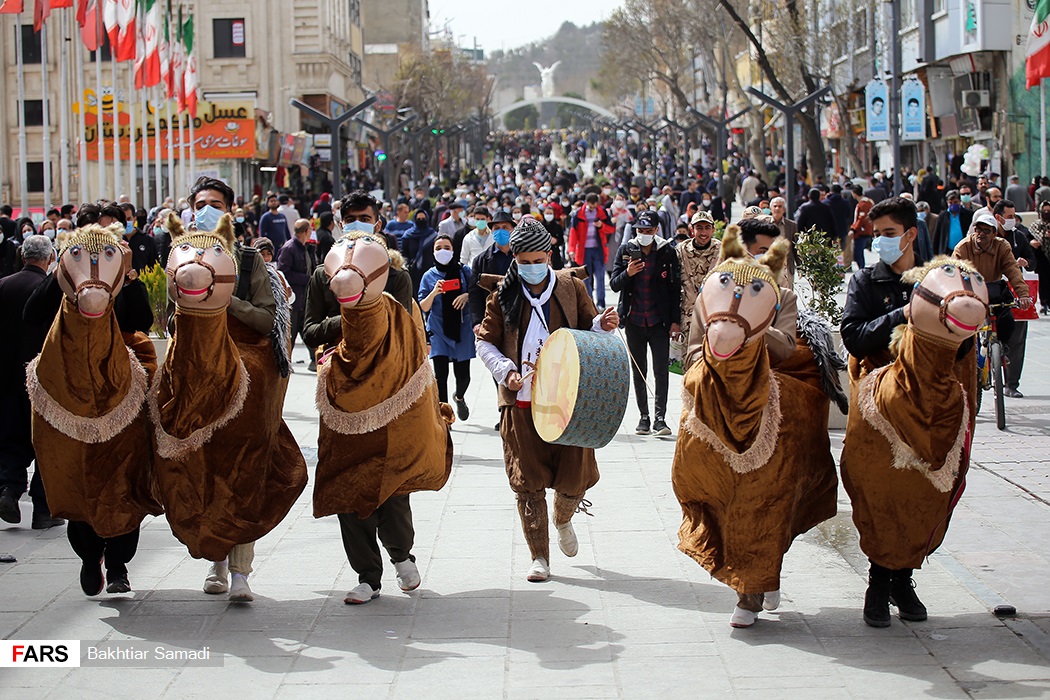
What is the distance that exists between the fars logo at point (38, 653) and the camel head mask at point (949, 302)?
3816mm

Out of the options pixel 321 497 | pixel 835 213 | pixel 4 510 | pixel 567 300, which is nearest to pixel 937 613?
pixel 567 300

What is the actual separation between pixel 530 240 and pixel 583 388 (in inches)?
38.7

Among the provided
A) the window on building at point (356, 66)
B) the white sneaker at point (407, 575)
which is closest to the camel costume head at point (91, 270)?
the white sneaker at point (407, 575)

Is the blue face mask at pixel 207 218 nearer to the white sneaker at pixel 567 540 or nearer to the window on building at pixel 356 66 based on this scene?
the white sneaker at pixel 567 540

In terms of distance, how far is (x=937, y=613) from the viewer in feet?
21.9

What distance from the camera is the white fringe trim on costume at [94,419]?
6789mm

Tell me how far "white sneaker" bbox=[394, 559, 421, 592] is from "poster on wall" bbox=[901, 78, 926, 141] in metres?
27.5

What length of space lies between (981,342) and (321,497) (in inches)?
281

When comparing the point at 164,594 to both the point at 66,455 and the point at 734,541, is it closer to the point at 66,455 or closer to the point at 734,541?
the point at 66,455

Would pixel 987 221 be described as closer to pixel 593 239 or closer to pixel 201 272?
pixel 201 272

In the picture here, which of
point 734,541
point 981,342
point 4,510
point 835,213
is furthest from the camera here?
point 835,213

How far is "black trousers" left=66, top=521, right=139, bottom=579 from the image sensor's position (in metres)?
7.07

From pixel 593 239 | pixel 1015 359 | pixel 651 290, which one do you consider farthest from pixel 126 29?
pixel 1015 359

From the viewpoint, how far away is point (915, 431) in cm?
618
